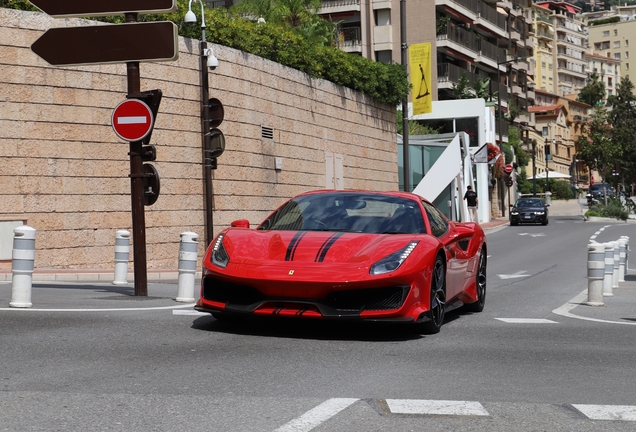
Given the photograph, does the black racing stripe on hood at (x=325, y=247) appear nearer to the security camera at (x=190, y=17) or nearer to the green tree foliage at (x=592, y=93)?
the security camera at (x=190, y=17)

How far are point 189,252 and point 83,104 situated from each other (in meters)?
9.83

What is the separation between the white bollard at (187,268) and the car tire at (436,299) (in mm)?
3708

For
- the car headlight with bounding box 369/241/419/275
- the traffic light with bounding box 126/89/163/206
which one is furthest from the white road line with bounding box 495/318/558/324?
the traffic light with bounding box 126/89/163/206

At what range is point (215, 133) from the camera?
2206 centimetres

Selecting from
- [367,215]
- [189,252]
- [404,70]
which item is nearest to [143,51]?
[189,252]

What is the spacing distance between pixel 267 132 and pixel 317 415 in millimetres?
23595

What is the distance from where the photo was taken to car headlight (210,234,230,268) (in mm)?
9055

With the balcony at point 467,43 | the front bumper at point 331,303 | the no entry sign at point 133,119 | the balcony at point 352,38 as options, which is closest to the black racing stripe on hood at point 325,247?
the front bumper at point 331,303

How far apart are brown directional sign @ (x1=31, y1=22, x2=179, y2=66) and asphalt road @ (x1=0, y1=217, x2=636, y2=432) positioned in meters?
3.17

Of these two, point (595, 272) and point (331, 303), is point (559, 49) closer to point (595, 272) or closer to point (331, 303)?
point (595, 272)

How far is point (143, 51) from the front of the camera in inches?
510

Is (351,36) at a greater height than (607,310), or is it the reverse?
(351,36)

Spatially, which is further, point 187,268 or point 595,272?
point 595,272

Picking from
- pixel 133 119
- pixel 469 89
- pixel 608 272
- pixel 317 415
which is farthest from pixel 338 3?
pixel 317 415
